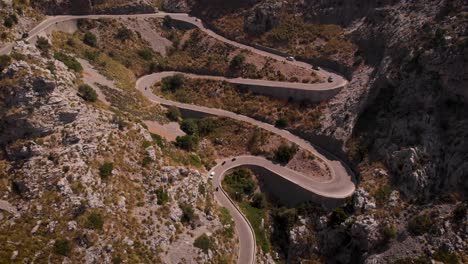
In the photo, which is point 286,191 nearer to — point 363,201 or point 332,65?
point 363,201

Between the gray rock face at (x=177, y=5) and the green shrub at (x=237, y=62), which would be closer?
the green shrub at (x=237, y=62)

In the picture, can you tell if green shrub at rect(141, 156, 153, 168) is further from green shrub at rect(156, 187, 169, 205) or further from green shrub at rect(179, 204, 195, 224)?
green shrub at rect(179, 204, 195, 224)

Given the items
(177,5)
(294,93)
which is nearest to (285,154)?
(294,93)

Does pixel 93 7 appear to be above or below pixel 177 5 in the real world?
above

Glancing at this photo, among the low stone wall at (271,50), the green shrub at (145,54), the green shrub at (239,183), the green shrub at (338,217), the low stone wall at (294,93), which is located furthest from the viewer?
the green shrub at (145,54)

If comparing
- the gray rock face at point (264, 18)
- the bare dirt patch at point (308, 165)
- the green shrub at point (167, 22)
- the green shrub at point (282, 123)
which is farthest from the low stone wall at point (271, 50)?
the bare dirt patch at point (308, 165)

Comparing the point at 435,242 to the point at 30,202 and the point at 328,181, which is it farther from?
the point at 30,202

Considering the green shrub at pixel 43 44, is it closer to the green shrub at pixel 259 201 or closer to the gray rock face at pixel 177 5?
the gray rock face at pixel 177 5
